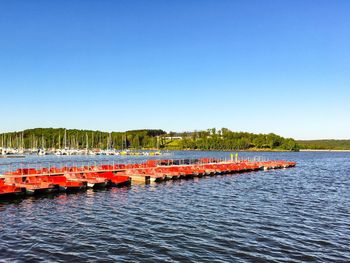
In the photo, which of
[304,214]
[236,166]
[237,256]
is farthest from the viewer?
[236,166]

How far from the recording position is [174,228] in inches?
1299

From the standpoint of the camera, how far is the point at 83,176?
62969 millimetres

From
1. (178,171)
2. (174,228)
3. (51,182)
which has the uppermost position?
(51,182)

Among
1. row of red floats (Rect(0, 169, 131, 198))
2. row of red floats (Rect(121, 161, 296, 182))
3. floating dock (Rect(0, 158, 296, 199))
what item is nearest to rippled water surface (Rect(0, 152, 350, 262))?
row of red floats (Rect(0, 169, 131, 198))

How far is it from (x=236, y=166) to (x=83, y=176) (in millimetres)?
49873

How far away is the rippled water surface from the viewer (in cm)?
2597

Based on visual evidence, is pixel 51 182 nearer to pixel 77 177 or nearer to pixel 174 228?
pixel 77 177

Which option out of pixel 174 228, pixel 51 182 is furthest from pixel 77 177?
pixel 174 228

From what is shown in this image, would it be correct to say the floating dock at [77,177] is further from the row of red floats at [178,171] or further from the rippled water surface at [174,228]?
the rippled water surface at [174,228]

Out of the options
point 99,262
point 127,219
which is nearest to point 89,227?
point 127,219

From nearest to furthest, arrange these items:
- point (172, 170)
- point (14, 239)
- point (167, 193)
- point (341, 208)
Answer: point (14, 239)
point (341, 208)
point (167, 193)
point (172, 170)

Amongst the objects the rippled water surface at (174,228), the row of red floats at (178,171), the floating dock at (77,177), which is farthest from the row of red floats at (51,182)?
the row of red floats at (178,171)

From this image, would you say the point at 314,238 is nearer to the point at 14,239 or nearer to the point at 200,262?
the point at 200,262

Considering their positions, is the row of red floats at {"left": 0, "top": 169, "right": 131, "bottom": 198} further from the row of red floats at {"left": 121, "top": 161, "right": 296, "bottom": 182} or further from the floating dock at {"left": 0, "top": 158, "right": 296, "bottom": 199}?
the row of red floats at {"left": 121, "top": 161, "right": 296, "bottom": 182}
